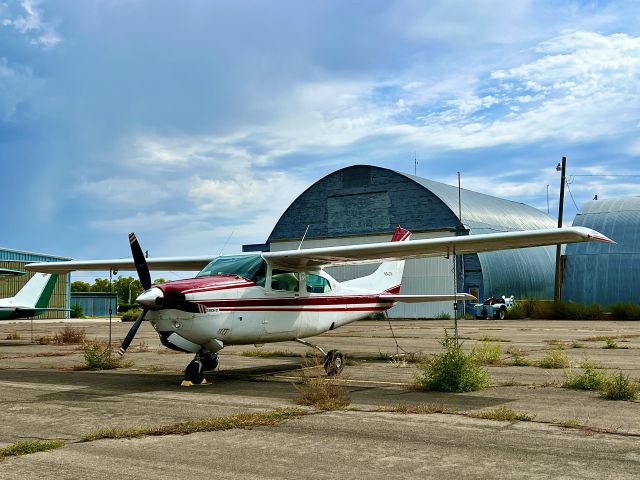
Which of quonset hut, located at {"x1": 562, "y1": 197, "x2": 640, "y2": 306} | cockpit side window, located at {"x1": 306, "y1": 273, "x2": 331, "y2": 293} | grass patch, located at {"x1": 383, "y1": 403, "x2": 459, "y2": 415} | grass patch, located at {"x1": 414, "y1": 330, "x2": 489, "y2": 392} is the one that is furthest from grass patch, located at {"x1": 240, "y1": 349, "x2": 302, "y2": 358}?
quonset hut, located at {"x1": 562, "y1": 197, "x2": 640, "y2": 306}

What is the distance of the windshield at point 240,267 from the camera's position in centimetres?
1288

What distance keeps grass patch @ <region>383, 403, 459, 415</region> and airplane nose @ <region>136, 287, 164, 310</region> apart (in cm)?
430

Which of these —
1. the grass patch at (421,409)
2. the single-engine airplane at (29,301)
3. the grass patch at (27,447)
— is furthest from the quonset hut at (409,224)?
the grass patch at (27,447)

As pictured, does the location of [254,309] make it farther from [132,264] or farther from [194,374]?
[132,264]

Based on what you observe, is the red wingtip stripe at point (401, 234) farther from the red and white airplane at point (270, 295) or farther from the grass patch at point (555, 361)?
the grass patch at point (555, 361)

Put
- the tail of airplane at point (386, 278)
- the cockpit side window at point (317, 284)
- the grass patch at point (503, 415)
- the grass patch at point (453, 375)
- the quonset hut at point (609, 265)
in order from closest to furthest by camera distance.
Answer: the grass patch at point (503, 415) < the grass patch at point (453, 375) < the cockpit side window at point (317, 284) < the tail of airplane at point (386, 278) < the quonset hut at point (609, 265)

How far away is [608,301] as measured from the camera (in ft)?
145

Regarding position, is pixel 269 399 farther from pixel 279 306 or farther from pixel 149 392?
pixel 279 306

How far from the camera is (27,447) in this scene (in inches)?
265

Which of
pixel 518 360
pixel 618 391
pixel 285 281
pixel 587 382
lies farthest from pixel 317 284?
pixel 618 391

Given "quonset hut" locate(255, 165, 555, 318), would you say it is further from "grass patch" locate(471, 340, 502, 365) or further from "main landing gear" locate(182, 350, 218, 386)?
"main landing gear" locate(182, 350, 218, 386)

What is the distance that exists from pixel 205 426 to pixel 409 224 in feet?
124

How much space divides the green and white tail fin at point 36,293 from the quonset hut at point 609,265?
33598 mm

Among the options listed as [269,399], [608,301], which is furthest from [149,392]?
[608,301]
